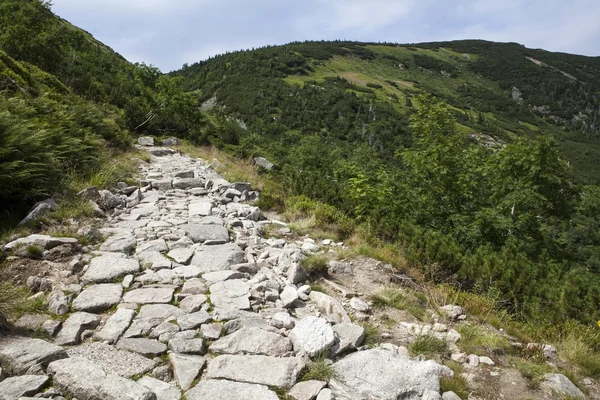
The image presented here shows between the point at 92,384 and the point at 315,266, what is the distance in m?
3.24

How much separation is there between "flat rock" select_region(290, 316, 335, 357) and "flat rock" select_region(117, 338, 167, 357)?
3.81 ft

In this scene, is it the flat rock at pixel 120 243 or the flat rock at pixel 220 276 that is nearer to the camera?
the flat rock at pixel 220 276

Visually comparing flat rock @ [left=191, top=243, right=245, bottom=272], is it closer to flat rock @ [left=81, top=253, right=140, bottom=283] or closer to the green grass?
flat rock @ [left=81, top=253, right=140, bottom=283]

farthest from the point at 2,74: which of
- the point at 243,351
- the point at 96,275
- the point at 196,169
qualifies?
the point at 243,351

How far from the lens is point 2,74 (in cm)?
1050

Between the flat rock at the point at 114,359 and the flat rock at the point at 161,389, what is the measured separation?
14 centimetres

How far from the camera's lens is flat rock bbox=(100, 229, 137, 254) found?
534cm

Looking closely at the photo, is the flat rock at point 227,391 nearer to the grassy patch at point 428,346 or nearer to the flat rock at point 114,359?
the flat rock at point 114,359

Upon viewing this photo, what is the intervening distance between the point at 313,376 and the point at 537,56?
243239mm

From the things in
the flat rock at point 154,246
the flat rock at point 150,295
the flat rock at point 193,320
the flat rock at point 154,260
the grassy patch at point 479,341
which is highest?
the flat rock at point 154,246

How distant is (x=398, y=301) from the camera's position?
15.4ft

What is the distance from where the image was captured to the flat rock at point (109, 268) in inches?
175

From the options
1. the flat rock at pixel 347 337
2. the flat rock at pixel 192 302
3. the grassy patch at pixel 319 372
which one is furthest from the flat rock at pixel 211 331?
the flat rock at pixel 347 337

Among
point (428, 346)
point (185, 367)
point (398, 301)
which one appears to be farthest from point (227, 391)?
point (398, 301)
